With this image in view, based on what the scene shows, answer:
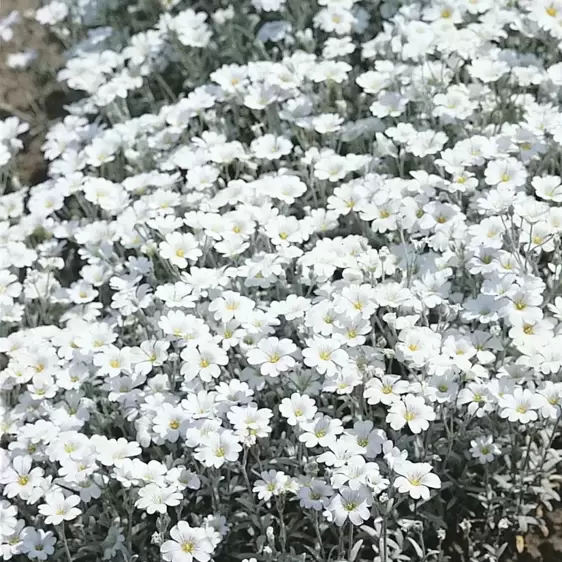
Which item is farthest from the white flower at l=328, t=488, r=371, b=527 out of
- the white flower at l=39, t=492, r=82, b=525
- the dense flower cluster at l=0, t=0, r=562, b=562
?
the white flower at l=39, t=492, r=82, b=525

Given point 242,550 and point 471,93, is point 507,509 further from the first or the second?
point 471,93

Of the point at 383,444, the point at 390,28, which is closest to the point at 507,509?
the point at 383,444

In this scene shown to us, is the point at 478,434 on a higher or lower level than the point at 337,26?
lower

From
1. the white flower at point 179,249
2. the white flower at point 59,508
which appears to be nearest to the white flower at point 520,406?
the white flower at point 179,249

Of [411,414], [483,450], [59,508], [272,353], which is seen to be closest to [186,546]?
[59,508]

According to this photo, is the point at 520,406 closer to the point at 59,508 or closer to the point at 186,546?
the point at 186,546

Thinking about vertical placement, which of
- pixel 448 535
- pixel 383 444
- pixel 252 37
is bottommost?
pixel 448 535

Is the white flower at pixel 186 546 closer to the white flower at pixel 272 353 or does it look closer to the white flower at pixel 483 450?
the white flower at pixel 272 353
